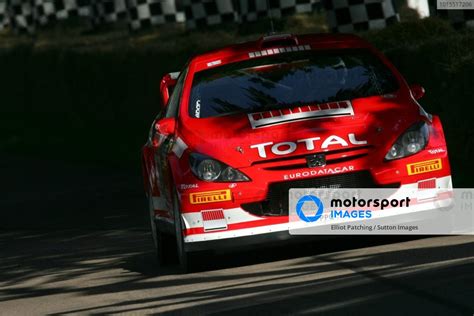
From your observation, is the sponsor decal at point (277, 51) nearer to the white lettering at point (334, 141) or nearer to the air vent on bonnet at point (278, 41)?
the air vent on bonnet at point (278, 41)

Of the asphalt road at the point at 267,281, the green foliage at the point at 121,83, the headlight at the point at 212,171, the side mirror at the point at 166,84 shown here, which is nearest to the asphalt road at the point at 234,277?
the asphalt road at the point at 267,281

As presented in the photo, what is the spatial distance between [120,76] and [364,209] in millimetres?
→ 12407

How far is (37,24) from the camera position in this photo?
105ft

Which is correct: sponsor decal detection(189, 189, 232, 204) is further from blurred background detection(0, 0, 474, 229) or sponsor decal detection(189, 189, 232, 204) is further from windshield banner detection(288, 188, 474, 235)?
blurred background detection(0, 0, 474, 229)

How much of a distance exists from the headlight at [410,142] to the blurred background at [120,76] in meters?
2.81

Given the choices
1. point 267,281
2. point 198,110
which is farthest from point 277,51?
point 267,281

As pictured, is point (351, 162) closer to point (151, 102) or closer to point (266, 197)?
point (266, 197)

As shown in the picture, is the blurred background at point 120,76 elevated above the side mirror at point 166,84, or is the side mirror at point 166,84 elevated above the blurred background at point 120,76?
the side mirror at point 166,84

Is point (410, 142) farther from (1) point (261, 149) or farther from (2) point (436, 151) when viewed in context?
(1) point (261, 149)

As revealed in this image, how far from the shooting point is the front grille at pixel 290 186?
8523 millimetres

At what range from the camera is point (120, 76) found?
20625mm

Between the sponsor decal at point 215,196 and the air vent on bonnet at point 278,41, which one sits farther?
the air vent on bonnet at point 278,41

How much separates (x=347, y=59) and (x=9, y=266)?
292 centimetres

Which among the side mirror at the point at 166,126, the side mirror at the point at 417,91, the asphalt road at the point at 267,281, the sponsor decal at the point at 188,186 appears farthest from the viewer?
the side mirror at the point at 417,91
